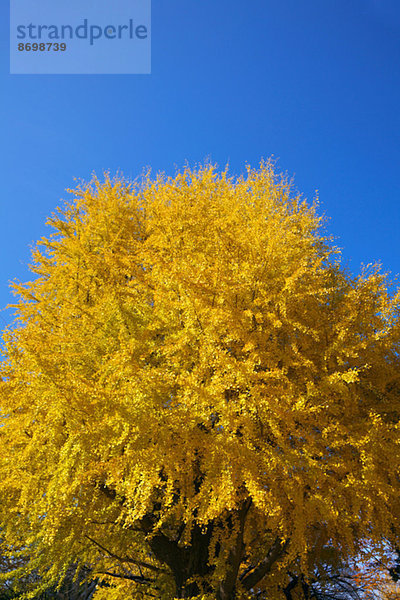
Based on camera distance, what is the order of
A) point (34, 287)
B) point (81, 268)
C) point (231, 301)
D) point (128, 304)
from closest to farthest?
1. point (231, 301)
2. point (128, 304)
3. point (81, 268)
4. point (34, 287)

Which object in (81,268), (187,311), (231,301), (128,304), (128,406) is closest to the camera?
(128,406)

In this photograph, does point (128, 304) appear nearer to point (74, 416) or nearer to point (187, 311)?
point (187, 311)

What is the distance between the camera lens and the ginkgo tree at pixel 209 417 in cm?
526

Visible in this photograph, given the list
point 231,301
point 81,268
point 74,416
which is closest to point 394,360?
point 231,301

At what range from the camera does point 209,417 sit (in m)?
5.99

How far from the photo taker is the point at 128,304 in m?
6.98

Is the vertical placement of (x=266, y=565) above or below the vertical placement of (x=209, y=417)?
below

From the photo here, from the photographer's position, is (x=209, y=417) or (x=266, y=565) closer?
(x=209, y=417)

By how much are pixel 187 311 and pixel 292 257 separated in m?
2.66

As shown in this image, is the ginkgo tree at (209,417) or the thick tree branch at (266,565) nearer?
the ginkgo tree at (209,417)

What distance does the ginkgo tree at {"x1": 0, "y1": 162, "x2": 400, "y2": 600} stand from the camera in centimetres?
526

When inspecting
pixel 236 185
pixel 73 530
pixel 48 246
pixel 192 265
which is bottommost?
pixel 73 530

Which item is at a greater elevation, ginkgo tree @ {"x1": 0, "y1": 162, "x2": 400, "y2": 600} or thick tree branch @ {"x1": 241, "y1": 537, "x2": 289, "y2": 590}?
ginkgo tree @ {"x1": 0, "y1": 162, "x2": 400, "y2": 600}

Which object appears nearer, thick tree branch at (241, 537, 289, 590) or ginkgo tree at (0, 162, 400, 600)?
ginkgo tree at (0, 162, 400, 600)
